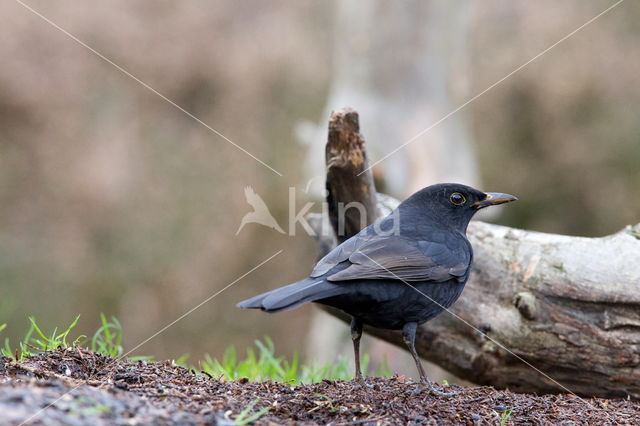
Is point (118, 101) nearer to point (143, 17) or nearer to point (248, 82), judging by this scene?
point (143, 17)

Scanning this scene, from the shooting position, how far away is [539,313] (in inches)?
172

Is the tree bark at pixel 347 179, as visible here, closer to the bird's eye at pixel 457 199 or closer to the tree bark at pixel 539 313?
the tree bark at pixel 539 313

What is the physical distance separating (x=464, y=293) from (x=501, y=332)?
0.37 m

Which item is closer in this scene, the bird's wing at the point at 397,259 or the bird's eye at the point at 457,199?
the bird's wing at the point at 397,259

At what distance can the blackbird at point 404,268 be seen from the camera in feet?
11.8

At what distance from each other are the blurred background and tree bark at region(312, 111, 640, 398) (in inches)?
162

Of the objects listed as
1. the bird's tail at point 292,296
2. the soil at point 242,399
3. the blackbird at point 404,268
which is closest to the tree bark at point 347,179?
the blackbird at point 404,268

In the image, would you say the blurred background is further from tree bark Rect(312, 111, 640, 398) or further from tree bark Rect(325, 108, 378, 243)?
tree bark Rect(312, 111, 640, 398)

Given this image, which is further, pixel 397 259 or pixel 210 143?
pixel 210 143

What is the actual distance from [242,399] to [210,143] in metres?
7.35

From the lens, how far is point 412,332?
3926 mm

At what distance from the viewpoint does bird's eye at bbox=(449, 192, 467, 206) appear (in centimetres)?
445

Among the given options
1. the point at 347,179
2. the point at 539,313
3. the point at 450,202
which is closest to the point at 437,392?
the point at 539,313

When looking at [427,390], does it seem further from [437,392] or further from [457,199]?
[457,199]
